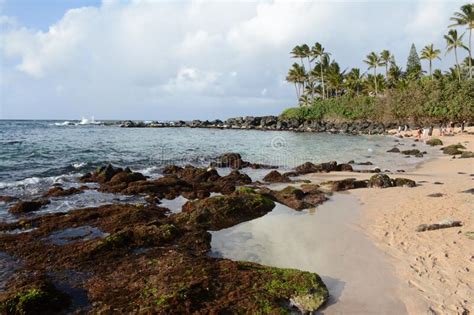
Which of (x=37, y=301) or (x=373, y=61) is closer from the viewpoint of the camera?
(x=37, y=301)

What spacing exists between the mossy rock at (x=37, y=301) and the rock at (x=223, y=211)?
448 centimetres

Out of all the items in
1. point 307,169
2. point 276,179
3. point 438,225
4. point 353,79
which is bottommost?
point 276,179

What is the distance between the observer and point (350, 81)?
288 feet

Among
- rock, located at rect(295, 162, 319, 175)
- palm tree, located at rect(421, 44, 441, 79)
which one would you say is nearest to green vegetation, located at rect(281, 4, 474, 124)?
palm tree, located at rect(421, 44, 441, 79)

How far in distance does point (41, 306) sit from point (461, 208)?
11.7m

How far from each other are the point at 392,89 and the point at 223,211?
2925 inches

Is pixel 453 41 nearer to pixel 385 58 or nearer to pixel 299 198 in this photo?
pixel 385 58

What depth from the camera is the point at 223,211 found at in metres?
Result: 10.8

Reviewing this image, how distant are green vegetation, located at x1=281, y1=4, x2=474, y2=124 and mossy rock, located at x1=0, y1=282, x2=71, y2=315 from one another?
6302 cm

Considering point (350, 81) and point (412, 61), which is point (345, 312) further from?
point (412, 61)

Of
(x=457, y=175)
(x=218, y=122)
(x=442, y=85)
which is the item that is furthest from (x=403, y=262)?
(x=218, y=122)

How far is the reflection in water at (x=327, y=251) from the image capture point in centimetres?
603

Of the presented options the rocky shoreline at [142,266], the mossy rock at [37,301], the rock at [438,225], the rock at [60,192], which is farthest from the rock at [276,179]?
the mossy rock at [37,301]

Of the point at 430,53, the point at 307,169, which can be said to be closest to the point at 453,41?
the point at 430,53
